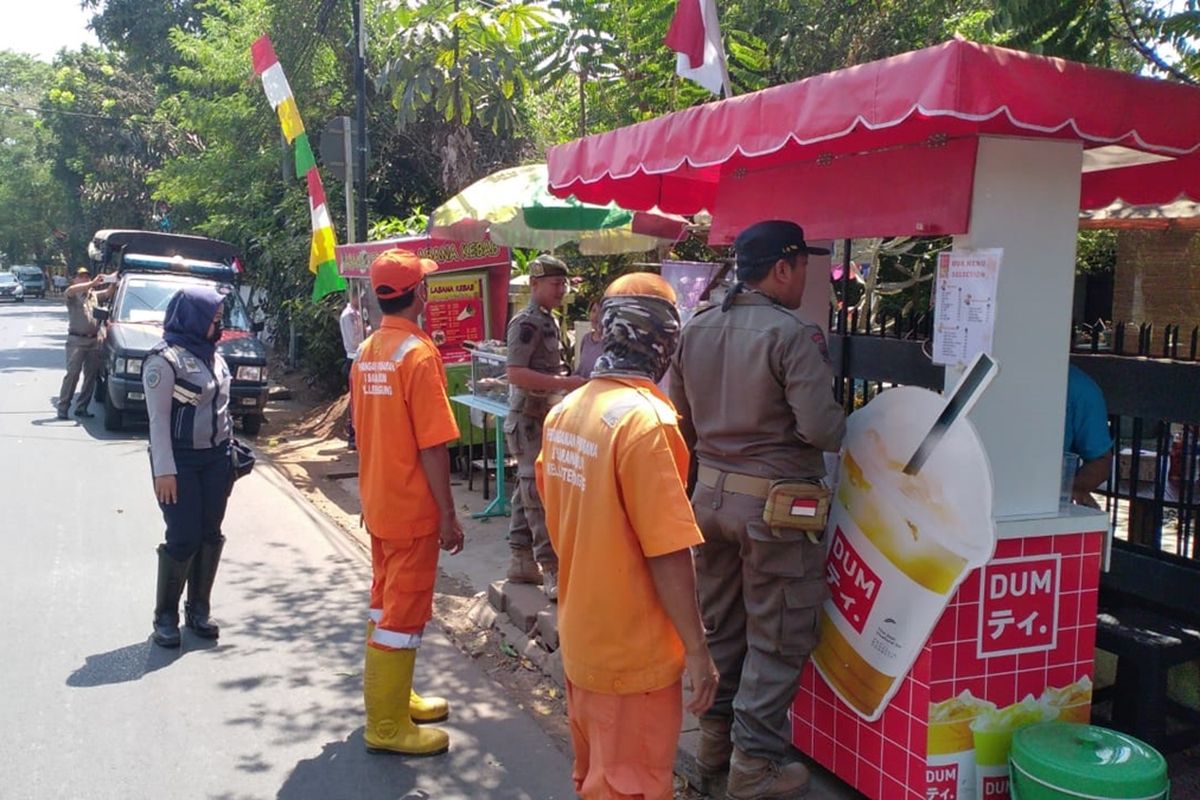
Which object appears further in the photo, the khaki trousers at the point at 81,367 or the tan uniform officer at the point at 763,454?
the khaki trousers at the point at 81,367

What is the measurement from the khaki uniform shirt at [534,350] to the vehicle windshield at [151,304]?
8274 mm

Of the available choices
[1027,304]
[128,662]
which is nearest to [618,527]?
[1027,304]

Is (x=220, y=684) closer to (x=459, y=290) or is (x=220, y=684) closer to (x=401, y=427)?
(x=401, y=427)

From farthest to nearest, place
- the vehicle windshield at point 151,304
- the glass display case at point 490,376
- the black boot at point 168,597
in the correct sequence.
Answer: the vehicle windshield at point 151,304
the glass display case at point 490,376
the black boot at point 168,597

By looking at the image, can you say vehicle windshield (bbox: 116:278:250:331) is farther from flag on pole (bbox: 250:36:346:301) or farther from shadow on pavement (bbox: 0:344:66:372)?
shadow on pavement (bbox: 0:344:66:372)

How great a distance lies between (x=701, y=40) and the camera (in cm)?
511

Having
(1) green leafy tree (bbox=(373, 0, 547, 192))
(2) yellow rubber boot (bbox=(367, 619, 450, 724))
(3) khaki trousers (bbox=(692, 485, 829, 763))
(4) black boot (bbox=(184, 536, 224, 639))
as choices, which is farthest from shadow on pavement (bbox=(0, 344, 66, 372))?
(3) khaki trousers (bbox=(692, 485, 829, 763))

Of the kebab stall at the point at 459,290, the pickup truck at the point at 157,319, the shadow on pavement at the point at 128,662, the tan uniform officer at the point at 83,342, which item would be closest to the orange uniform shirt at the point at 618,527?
the shadow on pavement at the point at 128,662

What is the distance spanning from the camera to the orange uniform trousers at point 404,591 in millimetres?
3947

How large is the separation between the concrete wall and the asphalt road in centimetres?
1069

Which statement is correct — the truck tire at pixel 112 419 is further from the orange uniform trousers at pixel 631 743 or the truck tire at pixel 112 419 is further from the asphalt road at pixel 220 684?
the orange uniform trousers at pixel 631 743

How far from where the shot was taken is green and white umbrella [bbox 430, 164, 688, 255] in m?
7.07

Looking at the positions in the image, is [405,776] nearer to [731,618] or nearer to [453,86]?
[731,618]

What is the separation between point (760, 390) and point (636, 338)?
77 cm
